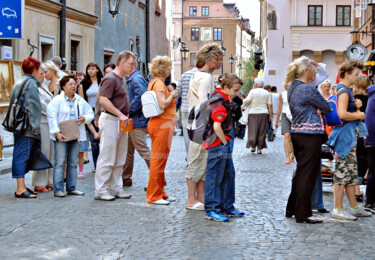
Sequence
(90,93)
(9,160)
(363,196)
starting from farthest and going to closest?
Result: (9,160), (90,93), (363,196)

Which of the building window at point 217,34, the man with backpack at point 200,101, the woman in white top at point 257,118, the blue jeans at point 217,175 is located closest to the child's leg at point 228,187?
the blue jeans at point 217,175

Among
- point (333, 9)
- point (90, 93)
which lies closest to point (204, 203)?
point (90, 93)

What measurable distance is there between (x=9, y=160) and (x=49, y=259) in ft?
27.8

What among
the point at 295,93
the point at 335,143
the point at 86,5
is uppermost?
the point at 86,5

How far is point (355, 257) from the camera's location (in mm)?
6316

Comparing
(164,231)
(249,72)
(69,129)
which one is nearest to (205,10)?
(249,72)

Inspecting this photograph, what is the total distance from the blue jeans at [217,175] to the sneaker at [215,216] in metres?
0.04

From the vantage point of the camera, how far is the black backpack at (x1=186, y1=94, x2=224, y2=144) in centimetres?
813

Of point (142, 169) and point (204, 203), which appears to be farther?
point (142, 169)

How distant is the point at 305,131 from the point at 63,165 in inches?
143

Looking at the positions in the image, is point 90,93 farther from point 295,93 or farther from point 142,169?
point 295,93

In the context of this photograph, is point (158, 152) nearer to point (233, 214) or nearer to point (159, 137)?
point (159, 137)

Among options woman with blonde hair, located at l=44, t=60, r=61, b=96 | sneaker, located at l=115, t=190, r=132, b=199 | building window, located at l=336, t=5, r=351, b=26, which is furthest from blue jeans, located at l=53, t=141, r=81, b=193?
building window, located at l=336, t=5, r=351, b=26

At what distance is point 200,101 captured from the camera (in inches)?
343
